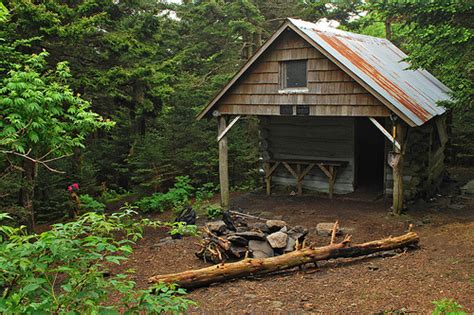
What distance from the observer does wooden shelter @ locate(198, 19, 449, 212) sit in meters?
12.5

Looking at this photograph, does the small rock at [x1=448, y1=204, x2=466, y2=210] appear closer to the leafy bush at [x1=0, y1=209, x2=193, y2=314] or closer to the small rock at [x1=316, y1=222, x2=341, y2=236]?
the small rock at [x1=316, y1=222, x2=341, y2=236]

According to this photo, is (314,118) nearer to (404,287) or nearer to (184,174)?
(184,174)

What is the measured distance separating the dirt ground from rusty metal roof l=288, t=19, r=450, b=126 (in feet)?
9.78

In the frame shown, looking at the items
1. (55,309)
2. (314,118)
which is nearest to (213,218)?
(314,118)

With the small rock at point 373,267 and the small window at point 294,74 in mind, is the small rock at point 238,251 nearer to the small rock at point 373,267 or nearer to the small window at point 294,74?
the small rock at point 373,267

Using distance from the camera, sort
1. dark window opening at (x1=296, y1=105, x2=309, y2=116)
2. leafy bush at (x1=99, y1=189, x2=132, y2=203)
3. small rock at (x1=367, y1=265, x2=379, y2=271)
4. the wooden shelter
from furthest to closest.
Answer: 1. leafy bush at (x1=99, y1=189, x2=132, y2=203)
2. dark window opening at (x1=296, y1=105, x2=309, y2=116)
3. the wooden shelter
4. small rock at (x1=367, y1=265, x2=379, y2=271)

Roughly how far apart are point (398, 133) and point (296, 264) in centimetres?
559

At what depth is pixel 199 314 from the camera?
721cm

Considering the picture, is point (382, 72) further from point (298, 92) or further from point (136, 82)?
point (136, 82)

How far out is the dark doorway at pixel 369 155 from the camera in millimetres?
17255

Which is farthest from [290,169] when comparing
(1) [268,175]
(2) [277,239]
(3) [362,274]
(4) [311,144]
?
(3) [362,274]

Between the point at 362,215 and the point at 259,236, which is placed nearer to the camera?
the point at 259,236

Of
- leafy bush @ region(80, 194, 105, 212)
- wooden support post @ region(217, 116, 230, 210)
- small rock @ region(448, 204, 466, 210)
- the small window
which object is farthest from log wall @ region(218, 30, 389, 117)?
leafy bush @ region(80, 194, 105, 212)

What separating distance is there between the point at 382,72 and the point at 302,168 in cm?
495
